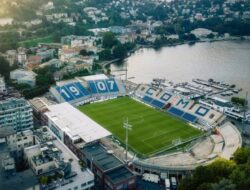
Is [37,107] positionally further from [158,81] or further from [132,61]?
[132,61]

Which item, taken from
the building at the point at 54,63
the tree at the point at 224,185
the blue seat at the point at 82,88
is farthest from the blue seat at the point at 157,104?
the building at the point at 54,63

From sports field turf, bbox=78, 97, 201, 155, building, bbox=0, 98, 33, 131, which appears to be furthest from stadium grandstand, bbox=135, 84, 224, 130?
building, bbox=0, 98, 33, 131

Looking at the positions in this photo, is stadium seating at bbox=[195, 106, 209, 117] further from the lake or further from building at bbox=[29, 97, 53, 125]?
building at bbox=[29, 97, 53, 125]

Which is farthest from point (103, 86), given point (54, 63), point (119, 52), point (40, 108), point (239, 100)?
point (119, 52)

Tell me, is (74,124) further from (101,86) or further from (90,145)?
(101,86)

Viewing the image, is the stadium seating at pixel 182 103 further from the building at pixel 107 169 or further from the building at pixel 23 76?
the building at pixel 23 76

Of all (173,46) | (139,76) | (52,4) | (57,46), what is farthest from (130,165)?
(52,4)
